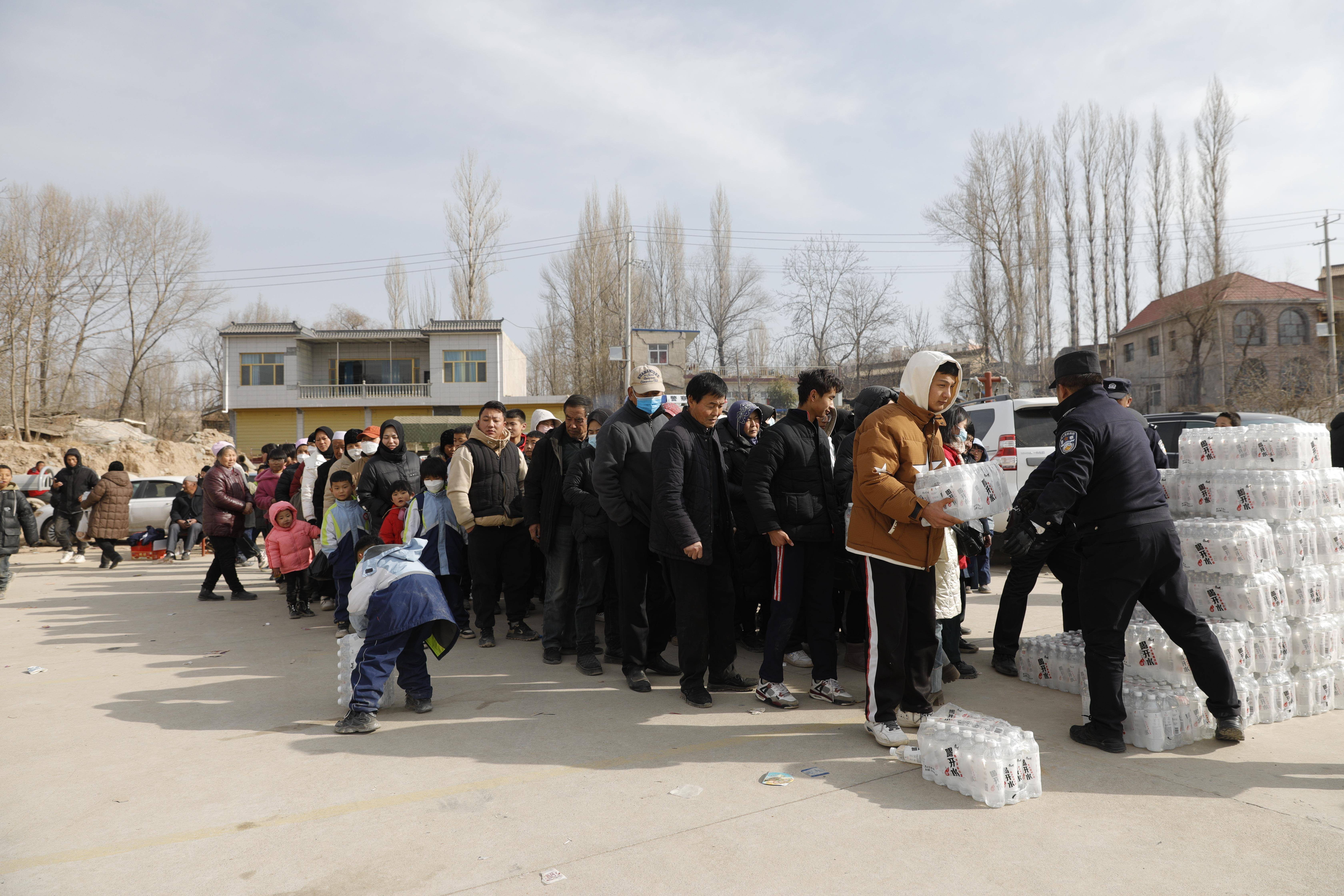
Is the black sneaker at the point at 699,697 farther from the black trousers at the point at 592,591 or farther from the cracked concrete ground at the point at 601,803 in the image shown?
the black trousers at the point at 592,591

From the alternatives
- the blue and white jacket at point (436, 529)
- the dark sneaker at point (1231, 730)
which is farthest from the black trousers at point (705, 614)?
the dark sneaker at point (1231, 730)

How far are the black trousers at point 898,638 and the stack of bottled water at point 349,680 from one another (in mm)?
2984

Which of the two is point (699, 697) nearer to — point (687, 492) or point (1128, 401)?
point (687, 492)

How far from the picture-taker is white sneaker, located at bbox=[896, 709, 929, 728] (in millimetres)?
4352

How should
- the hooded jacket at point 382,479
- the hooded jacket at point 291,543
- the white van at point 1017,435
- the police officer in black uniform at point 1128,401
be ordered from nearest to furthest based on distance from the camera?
the police officer in black uniform at point 1128,401
the hooded jacket at point 382,479
the hooded jacket at point 291,543
the white van at point 1017,435

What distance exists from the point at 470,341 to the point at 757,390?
16273mm

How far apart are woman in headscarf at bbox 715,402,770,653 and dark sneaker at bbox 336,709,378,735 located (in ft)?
8.26

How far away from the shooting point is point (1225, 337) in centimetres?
3947

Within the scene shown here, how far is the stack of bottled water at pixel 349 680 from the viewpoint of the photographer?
4973 millimetres

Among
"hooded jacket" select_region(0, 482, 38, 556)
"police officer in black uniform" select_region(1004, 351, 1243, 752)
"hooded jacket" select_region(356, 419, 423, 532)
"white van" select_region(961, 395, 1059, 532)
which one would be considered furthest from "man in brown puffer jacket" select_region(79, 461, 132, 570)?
"police officer in black uniform" select_region(1004, 351, 1243, 752)

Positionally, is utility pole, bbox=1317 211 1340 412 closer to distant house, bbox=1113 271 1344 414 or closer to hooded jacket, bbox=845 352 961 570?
distant house, bbox=1113 271 1344 414

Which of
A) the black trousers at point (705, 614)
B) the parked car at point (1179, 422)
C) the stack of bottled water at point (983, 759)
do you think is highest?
the parked car at point (1179, 422)

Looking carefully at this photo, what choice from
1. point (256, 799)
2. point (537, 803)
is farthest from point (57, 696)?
point (537, 803)

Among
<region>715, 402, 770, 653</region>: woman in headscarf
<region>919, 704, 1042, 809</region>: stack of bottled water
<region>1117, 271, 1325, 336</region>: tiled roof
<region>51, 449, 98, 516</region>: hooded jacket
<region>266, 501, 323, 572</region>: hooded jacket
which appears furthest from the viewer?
<region>1117, 271, 1325, 336</region>: tiled roof
